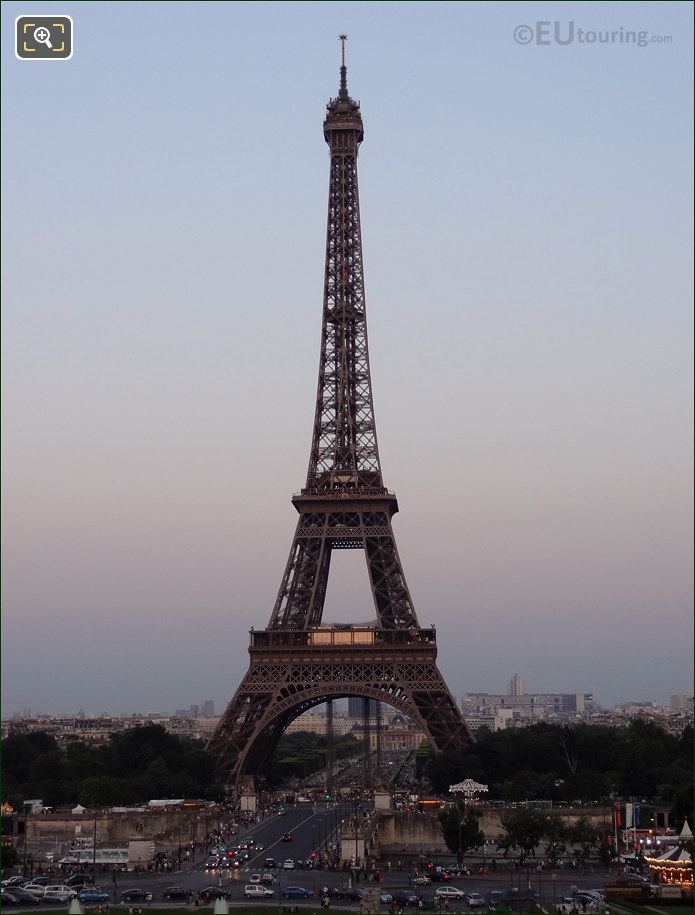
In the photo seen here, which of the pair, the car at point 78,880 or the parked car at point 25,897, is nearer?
the parked car at point 25,897

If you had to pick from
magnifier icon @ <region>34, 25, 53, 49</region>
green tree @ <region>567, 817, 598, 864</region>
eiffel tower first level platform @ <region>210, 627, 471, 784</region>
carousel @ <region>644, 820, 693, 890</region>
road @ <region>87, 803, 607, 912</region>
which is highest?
magnifier icon @ <region>34, 25, 53, 49</region>

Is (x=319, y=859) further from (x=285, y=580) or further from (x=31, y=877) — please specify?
(x=285, y=580)

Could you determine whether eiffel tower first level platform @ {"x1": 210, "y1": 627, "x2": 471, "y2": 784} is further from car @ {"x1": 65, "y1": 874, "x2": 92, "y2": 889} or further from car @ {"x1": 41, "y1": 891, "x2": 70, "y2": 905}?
car @ {"x1": 41, "y1": 891, "x2": 70, "y2": 905}

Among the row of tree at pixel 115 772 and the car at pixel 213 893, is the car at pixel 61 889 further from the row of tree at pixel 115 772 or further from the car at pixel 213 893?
the row of tree at pixel 115 772

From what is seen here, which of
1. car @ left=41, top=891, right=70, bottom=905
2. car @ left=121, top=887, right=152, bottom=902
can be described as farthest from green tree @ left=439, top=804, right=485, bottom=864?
car @ left=41, top=891, right=70, bottom=905

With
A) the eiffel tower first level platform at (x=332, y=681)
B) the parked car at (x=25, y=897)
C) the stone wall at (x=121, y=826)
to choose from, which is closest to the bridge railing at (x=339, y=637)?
the eiffel tower first level platform at (x=332, y=681)

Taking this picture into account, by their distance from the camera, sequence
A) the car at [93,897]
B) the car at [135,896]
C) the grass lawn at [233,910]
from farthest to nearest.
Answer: the car at [135,896]
the car at [93,897]
the grass lawn at [233,910]

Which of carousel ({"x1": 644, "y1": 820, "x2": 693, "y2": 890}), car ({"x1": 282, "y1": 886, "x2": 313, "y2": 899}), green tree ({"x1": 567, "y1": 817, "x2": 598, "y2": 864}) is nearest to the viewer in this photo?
carousel ({"x1": 644, "y1": 820, "x2": 693, "y2": 890})
